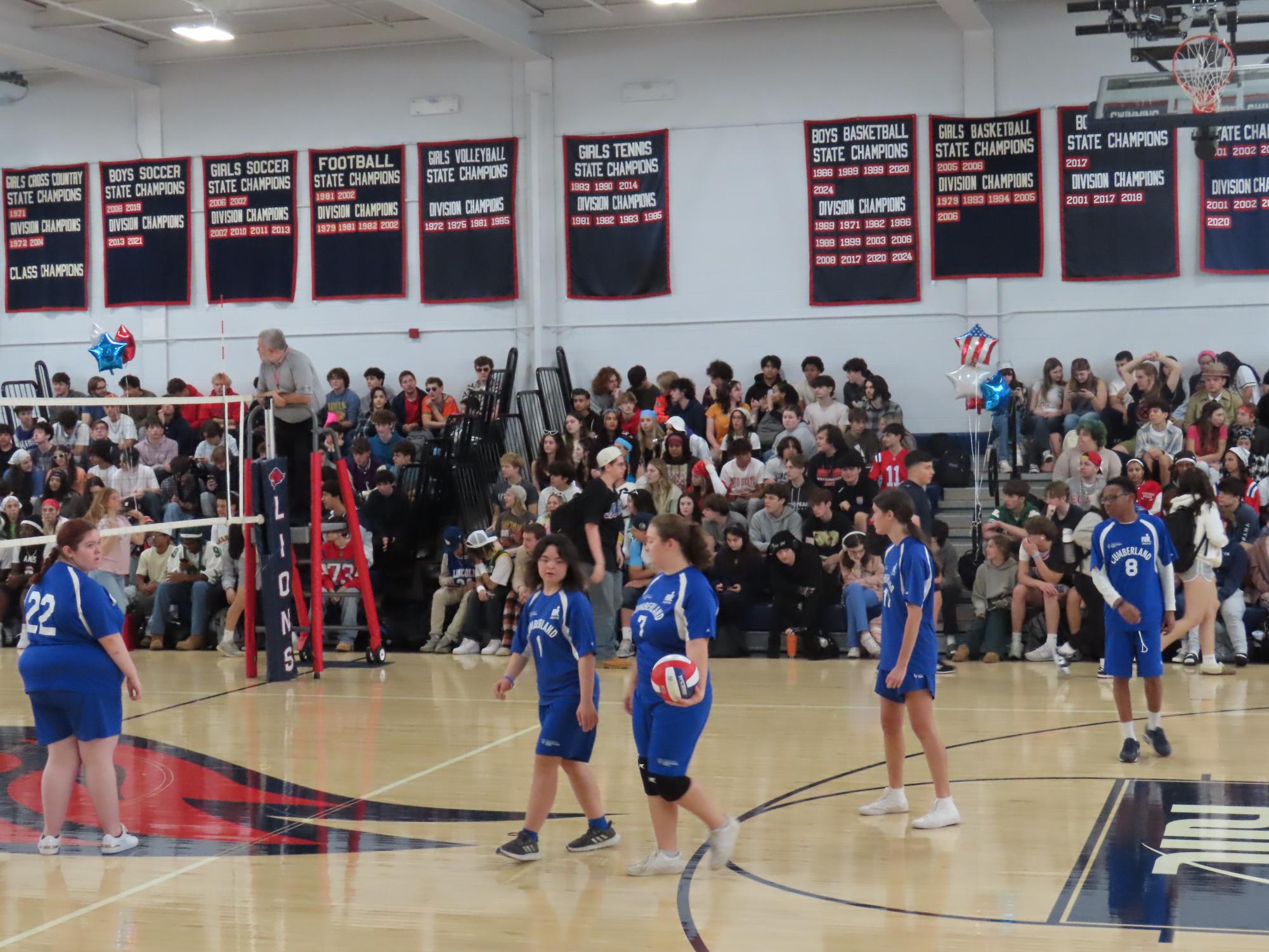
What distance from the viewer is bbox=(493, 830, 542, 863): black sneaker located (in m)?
6.09

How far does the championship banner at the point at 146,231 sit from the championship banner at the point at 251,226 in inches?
14.2

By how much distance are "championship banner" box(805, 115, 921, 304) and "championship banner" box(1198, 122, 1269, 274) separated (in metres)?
3.02

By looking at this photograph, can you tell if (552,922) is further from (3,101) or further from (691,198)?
(3,101)

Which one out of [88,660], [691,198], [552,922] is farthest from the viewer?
[691,198]

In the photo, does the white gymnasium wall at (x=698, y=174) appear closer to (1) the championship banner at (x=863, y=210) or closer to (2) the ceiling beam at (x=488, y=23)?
(1) the championship banner at (x=863, y=210)

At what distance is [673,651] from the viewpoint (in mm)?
5582

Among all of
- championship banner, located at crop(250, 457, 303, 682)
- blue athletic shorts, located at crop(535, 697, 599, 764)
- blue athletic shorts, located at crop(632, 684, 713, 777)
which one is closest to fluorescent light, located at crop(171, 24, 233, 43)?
championship banner, located at crop(250, 457, 303, 682)

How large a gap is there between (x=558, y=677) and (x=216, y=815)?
2223 millimetres

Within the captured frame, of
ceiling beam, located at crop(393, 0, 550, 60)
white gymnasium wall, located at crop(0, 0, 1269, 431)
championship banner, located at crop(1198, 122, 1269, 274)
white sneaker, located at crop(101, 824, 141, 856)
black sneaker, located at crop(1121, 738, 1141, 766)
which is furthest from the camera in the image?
white gymnasium wall, located at crop(0, 0, 1269, 431)

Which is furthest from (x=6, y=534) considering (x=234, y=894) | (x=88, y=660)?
(x=234, y=894)

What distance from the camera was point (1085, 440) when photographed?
13.1 m

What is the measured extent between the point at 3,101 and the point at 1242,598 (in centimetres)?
1598

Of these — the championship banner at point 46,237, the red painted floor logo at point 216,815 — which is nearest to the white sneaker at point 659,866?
the red painted floor logo at point 216,815

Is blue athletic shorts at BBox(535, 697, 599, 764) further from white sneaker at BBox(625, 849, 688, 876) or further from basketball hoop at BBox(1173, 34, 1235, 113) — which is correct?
basketball hoop at BBox(1173, 34, 1235, 113)
